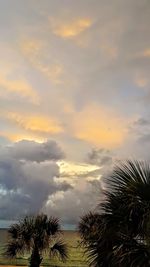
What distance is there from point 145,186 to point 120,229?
112cm

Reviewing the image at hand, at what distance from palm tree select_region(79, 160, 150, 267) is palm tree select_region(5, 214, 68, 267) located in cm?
912

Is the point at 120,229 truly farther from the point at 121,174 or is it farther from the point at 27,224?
the point at 27,224

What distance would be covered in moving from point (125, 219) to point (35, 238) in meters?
10.1

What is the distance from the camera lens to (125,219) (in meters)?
10.0

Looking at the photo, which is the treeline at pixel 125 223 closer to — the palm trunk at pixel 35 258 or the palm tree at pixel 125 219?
the palm tree at pixel 125 219

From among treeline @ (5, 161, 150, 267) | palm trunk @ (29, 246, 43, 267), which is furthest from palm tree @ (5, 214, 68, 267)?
treeline @ (5, 161, 150, 267)

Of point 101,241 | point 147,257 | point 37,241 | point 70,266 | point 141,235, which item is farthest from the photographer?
point 70,266

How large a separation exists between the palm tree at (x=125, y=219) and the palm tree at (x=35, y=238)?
9.12 metres

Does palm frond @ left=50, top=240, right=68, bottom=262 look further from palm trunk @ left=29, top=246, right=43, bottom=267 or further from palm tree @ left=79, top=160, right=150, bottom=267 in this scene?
palm tree @ left=79, top=160, right=150, bottom=267

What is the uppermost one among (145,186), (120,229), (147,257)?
(145,186)

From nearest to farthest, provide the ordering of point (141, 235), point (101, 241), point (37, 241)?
point (141, 235) < point (101, 241) < point (37, 241)

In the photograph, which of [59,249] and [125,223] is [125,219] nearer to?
[125,223]

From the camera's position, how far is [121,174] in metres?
10.2

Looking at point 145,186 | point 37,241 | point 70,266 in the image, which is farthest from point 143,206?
point 70,266
